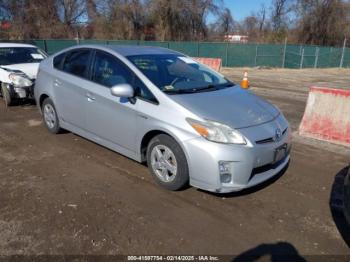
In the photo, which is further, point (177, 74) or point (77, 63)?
point (77, 63)

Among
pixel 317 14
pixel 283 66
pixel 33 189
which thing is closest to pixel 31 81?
pixel 33 189

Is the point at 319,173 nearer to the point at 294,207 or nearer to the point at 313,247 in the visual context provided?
the point at 294,207

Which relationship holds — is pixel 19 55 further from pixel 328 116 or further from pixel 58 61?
pixel 328 116

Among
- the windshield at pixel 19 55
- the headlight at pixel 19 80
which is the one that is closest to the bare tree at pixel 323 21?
the windshield at pixel 19 55

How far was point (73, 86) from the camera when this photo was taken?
198 inches

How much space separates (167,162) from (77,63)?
2442 millimetres

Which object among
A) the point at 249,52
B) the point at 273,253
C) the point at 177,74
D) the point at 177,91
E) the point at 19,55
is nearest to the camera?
the point at 273,253

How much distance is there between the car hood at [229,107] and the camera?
363 cm

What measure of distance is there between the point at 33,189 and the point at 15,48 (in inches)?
257

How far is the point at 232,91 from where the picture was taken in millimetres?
4480

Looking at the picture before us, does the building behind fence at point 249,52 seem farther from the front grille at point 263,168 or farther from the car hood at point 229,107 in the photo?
the front grille at point 263,168

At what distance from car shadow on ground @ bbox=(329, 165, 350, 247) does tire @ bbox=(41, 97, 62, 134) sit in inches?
175

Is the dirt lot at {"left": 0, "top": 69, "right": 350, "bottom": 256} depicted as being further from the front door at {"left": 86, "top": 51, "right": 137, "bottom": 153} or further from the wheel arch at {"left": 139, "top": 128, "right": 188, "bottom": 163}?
the front door at {"left": 86, "top": 51, "right": 137, "bottom": 153}

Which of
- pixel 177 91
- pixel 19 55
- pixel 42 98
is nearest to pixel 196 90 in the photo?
pixel 177 91
